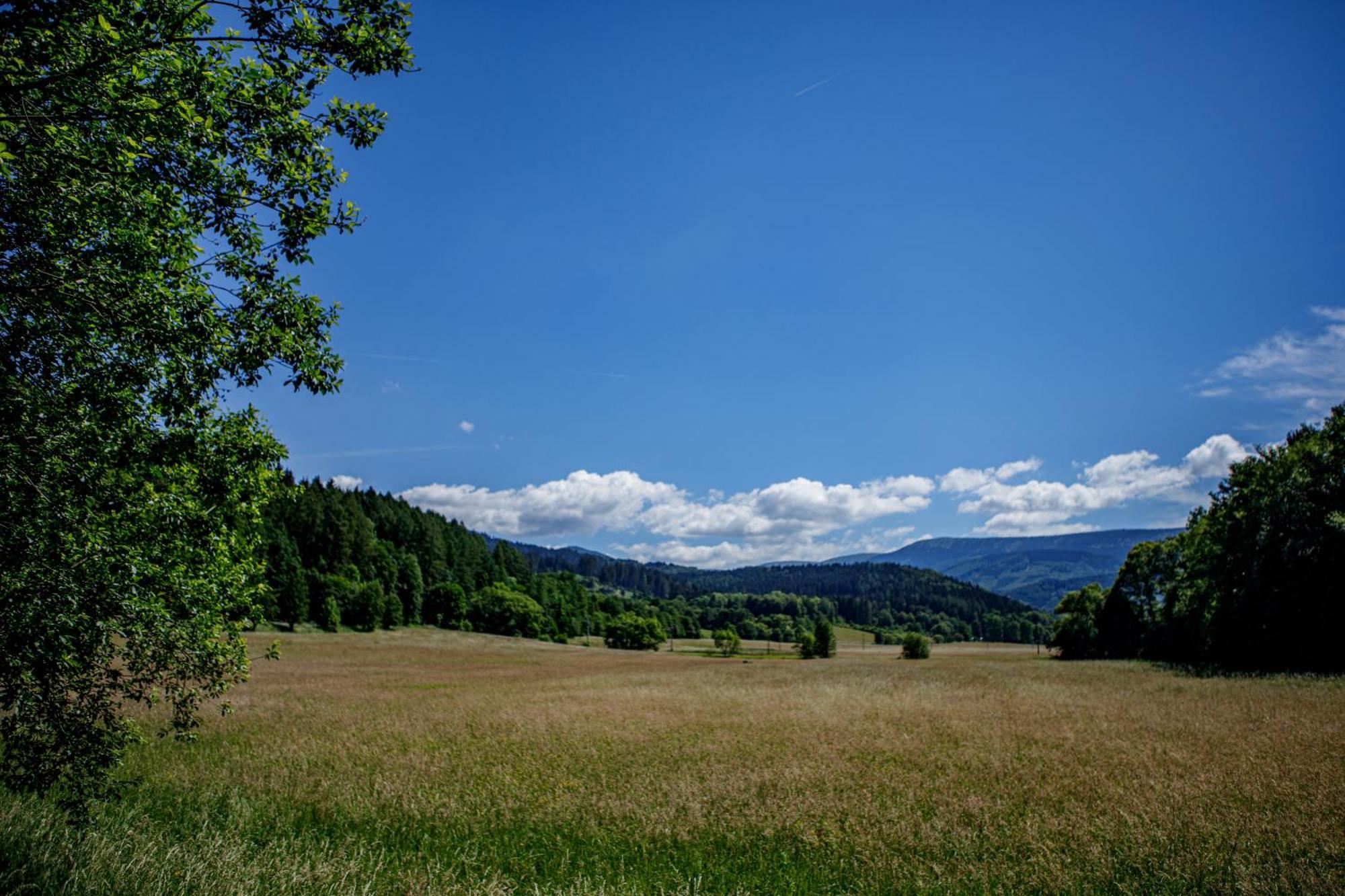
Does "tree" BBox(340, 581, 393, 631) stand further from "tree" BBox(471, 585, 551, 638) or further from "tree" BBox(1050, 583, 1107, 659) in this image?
"tree" BBox(1050, 583, 1107, 659)

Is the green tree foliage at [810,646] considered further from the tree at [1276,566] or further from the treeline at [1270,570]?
the tree at [1276,566]

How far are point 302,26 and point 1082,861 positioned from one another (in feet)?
42.6

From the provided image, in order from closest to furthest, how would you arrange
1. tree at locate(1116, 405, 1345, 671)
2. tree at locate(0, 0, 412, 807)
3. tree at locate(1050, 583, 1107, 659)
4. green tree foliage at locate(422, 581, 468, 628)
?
tree at locate(0, 0, 412, 807), tree at locate(1116, 405, 1345, 671), tree at locate(1050, 583, 1107, 659), green tree foliage at locate(422, 581, 468, 628)

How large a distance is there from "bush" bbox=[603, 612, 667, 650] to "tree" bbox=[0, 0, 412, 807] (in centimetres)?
10729

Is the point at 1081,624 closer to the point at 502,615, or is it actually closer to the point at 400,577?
the point at 502,615

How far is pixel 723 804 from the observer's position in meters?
10.8

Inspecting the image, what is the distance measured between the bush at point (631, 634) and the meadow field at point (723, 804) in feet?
302

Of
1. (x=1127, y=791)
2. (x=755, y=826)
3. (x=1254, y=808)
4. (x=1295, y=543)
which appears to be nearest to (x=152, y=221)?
(x=755, y=826)

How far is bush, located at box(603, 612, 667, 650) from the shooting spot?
4382 inches

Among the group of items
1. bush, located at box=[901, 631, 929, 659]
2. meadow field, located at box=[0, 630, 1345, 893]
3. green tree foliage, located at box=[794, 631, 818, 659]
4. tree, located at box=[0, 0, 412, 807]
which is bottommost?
green tree foliage, located at box=[794, 631, 818, 659]

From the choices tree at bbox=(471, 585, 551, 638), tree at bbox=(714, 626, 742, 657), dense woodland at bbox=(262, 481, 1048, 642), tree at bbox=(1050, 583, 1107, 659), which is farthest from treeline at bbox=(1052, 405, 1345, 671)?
tree at bbox=(471, 585, 551, 638)

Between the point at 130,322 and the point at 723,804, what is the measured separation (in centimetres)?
1056

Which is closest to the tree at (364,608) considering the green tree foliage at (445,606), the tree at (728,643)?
the green tree foliage at (445,606)

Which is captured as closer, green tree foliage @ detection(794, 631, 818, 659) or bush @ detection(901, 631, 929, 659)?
bush @ detection(901, 631, 929, 659)
